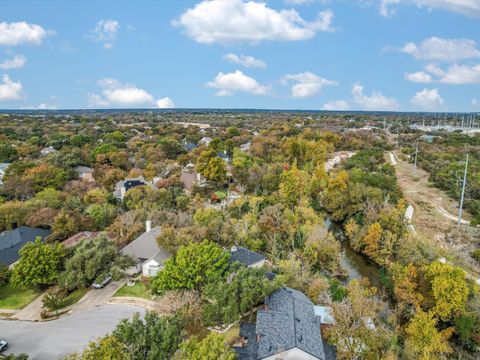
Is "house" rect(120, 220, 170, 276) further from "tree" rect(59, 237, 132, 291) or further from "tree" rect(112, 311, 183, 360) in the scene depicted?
"tree" rect(112, 311, 183, 360)

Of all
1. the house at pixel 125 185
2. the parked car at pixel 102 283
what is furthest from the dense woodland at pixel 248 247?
the house at pixel 125 185

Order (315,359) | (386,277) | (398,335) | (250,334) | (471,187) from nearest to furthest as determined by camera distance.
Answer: (315,359)
(250,334)
(398,335)
(386,277)
(471,187)

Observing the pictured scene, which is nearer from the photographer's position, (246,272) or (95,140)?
(246,272)

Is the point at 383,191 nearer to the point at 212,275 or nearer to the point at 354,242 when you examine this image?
the point at 354,242

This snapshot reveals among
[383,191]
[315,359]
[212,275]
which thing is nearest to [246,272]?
[212,275]

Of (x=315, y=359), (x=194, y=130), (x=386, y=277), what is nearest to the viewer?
(x=315, y=359)

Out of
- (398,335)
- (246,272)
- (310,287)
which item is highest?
(246,272)

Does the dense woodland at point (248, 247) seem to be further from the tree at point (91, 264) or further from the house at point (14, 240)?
the house at point (14, 240)
